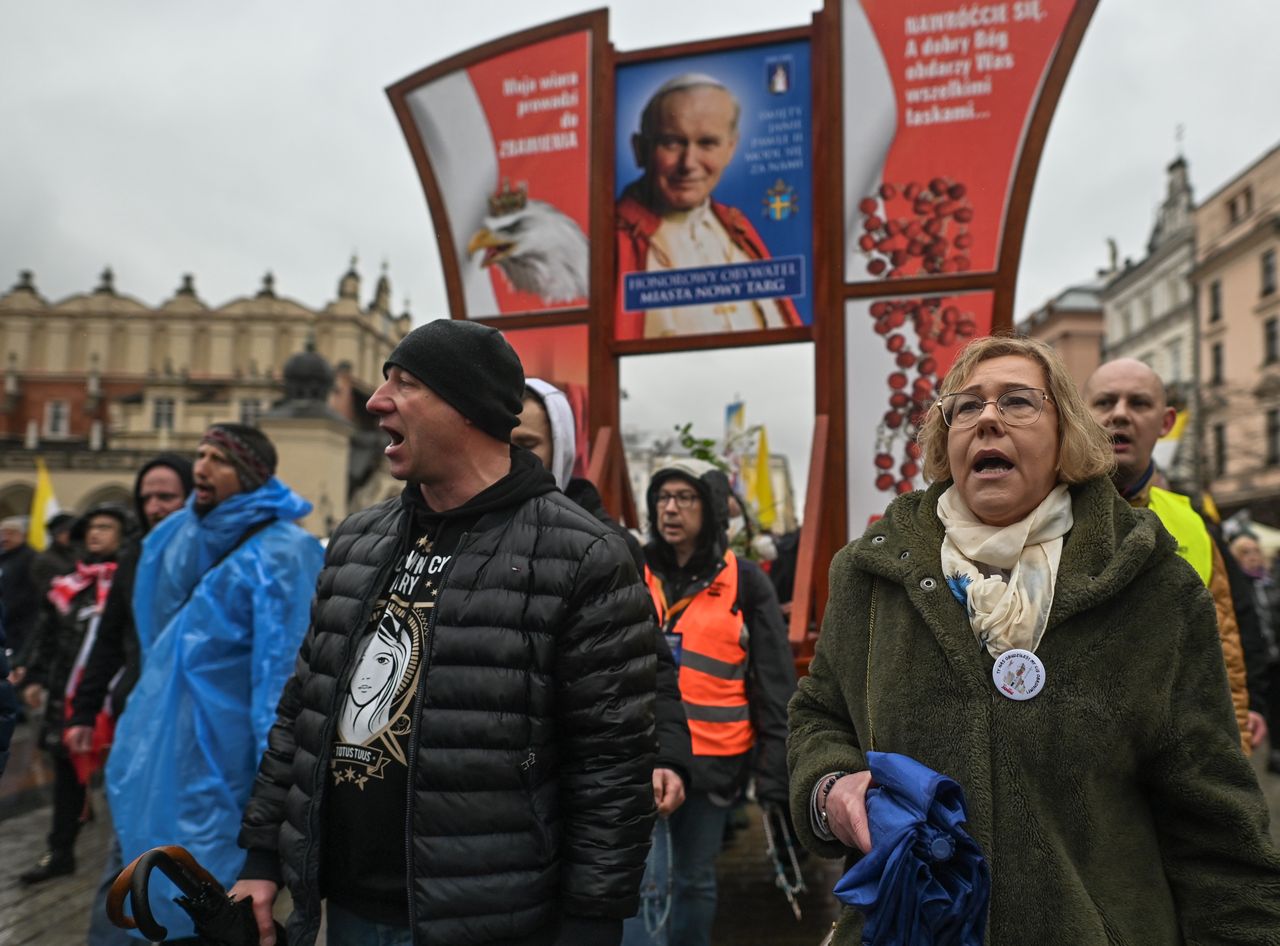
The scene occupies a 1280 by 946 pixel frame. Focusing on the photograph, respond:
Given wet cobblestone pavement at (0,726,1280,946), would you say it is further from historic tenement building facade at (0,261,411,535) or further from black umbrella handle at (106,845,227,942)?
historic tenement building facade at (0,261,411,535)

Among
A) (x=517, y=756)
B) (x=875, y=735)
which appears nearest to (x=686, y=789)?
(x=517, y=756)

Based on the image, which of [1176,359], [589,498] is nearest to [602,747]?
[589,498]

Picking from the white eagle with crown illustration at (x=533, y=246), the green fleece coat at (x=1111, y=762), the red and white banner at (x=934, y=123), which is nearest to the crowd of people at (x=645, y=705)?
the green fleece coat at (x=1111, y=762)

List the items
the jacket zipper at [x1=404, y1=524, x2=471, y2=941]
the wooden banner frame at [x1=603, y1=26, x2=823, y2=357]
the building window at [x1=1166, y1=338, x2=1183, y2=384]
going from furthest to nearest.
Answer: the building window at [x1=1166, y1=338, x2=1183, y2=384] → the wooden banner frame at [x1=603, y1=26, x2=823, y2=357] → the jacket zipper at [x1=404, y1=524, x2=471, y2=941]

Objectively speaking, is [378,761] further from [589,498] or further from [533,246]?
[533,246]

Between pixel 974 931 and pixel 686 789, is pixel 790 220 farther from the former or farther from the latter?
pixel 974 931

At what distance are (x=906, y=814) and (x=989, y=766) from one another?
178mm

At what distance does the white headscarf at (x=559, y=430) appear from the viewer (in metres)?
3.06

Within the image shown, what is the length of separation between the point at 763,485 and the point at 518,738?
388 centimetres

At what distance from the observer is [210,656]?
10.4ft

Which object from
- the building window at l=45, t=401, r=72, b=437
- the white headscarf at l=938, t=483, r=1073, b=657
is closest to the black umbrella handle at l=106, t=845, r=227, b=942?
the white headscarf at l=938, t=483, r=1073, b=657

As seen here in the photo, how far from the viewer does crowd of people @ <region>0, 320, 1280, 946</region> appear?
1.57m

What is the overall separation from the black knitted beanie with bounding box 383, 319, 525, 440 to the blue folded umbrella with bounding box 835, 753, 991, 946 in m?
1.15

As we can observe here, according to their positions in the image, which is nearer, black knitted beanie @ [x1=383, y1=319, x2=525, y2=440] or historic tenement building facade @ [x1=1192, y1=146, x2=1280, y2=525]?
black knitted beanie @ [x1=383, y1=319, x2=525, y2=440]
